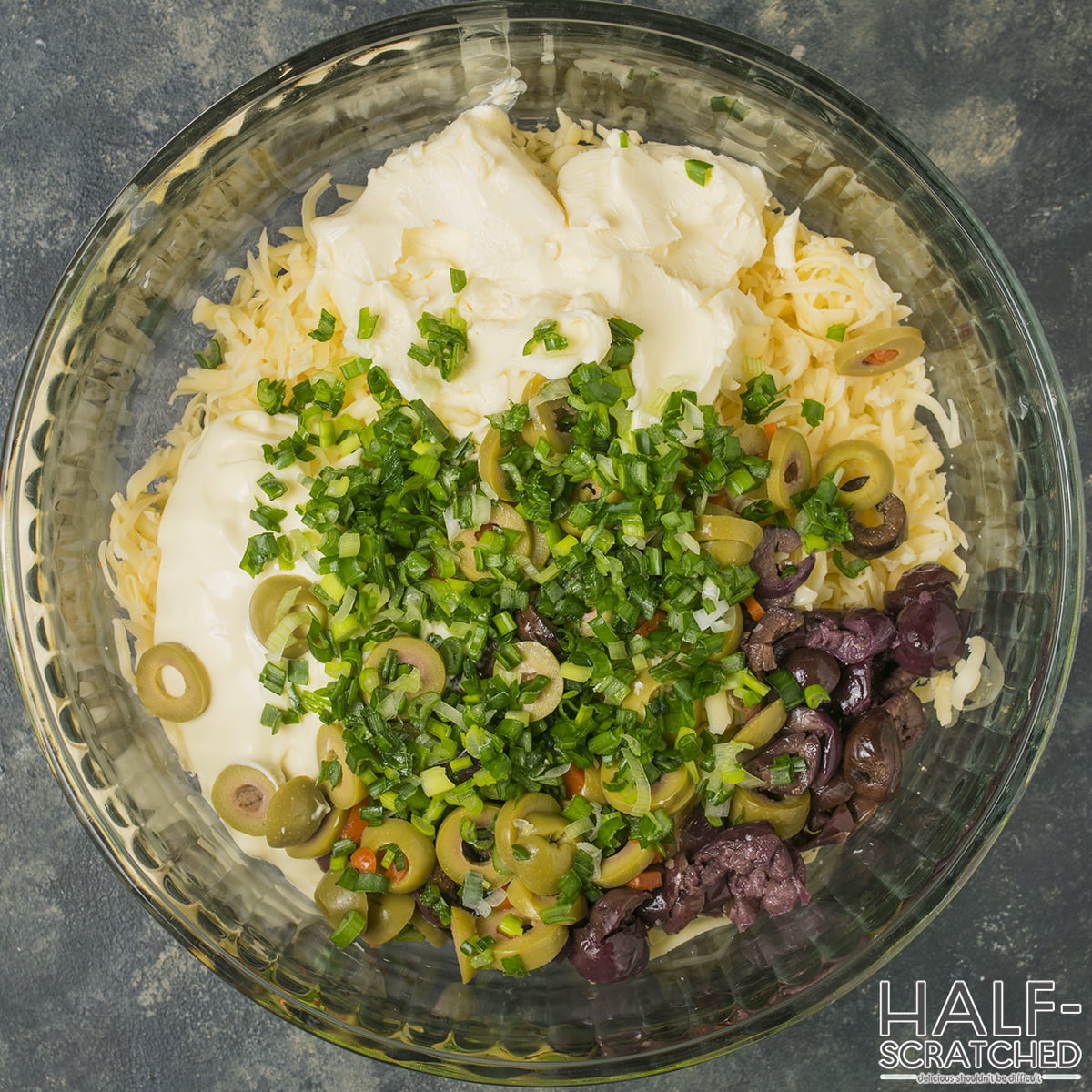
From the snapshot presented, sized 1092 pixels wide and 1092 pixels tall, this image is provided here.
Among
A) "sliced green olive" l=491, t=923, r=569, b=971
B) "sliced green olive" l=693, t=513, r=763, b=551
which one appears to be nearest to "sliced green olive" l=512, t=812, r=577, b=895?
"sliced green olive" l=491, t=923, r=569, b=971

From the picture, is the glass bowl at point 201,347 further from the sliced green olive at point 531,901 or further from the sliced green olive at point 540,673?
the sliced green olive at point 540,673

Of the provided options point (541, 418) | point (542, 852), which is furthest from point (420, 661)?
point (541, 418)

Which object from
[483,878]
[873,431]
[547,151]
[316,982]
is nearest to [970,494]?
[873,431]

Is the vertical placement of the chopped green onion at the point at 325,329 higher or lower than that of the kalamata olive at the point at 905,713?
higher

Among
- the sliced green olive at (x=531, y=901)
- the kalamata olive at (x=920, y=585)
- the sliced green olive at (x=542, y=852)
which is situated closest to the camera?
the sliced green olive at (x=542, y=852)

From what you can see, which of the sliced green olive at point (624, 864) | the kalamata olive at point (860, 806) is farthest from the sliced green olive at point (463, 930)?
the kalamata olive at point (860, 806)

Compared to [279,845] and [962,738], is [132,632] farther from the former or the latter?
[962,738]

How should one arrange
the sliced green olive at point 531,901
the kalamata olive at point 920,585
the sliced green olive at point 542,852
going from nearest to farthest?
the sliced green olive at point 542,852, the sliced green olive at point 531,901, the kalamata olive at point 920,585
